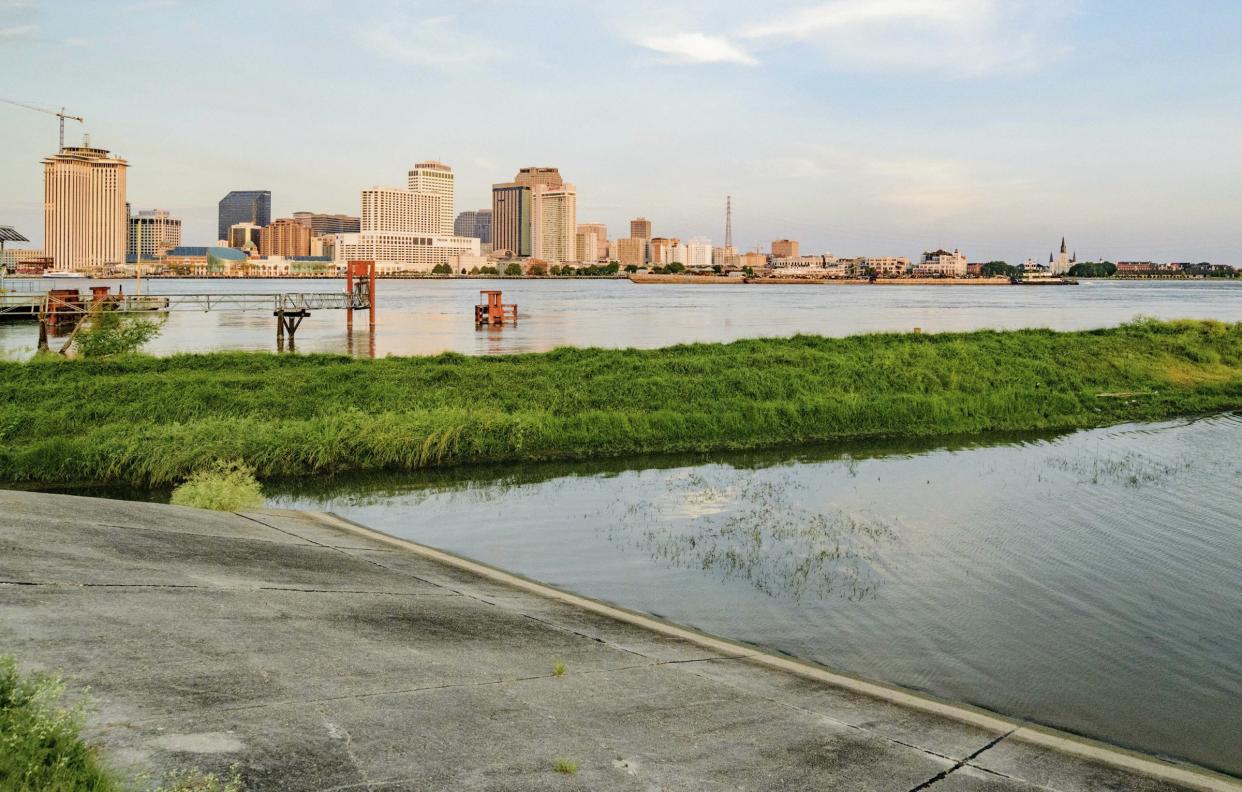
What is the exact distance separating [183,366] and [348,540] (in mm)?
18398

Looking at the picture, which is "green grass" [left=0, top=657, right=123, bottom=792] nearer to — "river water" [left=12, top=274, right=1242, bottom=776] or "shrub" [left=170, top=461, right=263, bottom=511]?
"river water" [left=12, top=274, right=1242, bottom=776]

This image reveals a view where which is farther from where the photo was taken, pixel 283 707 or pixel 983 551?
pixel 983 551

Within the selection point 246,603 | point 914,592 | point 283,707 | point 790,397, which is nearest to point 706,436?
point 790,397

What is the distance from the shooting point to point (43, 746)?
5.05m

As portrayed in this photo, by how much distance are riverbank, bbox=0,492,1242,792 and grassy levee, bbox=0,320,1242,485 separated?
8719 millimetres

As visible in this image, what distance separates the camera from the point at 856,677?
30.0 feet

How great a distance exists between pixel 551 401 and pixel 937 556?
12692 mm

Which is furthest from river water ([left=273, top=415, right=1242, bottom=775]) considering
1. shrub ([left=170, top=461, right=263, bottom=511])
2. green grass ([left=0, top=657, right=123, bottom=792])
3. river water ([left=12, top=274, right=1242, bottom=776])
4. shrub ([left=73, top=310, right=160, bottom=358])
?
shrub ([left=73, top=310, right=160, bottom=358])

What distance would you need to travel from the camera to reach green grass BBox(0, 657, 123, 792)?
4773 millimetres

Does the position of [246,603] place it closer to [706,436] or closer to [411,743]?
[411,743]

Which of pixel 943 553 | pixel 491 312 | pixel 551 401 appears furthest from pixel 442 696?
pixel 491 312

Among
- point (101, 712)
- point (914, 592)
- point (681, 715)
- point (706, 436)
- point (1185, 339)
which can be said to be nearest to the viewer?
point (101, 712)

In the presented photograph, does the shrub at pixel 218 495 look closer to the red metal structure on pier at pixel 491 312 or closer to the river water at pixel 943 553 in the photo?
the river water at pixel 943 553

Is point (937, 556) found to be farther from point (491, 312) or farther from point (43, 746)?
point (491, 312)
